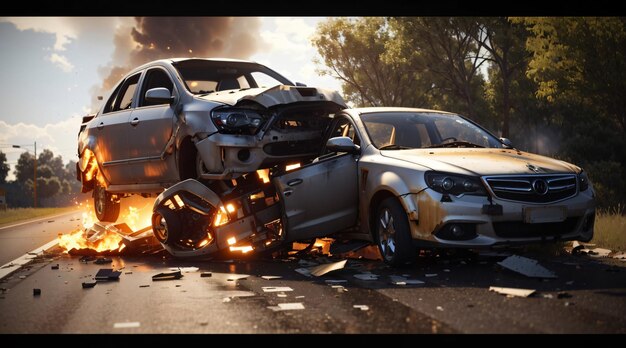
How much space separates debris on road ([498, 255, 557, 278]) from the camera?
6.72 meters

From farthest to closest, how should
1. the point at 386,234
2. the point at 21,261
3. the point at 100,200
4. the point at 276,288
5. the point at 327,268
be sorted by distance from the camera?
the point at 100,200 < the point at 21,261 < the point at 386,234 < the point at 327,268 < the point at 276,288

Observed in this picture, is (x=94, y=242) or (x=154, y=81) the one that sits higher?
(x=154, y=81)

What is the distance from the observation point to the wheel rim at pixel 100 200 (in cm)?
1200

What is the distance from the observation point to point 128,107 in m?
11.1

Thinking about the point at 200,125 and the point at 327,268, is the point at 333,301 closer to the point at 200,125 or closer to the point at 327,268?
the point at 327,268

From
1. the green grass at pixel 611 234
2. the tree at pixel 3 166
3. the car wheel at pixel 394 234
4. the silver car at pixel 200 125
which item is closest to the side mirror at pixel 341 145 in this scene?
the car wheel at pixel 394 234

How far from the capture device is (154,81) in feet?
34.8

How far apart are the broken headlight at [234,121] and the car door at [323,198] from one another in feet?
2.96

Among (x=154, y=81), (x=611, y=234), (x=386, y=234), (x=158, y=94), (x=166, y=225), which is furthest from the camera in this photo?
(x=154, y=81)

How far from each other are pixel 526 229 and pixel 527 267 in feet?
1.27

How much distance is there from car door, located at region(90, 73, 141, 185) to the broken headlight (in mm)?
2334

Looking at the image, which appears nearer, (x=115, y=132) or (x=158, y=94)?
(x=158, y=94)

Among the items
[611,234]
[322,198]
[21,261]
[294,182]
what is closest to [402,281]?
[322,198]

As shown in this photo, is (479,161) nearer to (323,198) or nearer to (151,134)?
(323,198)
